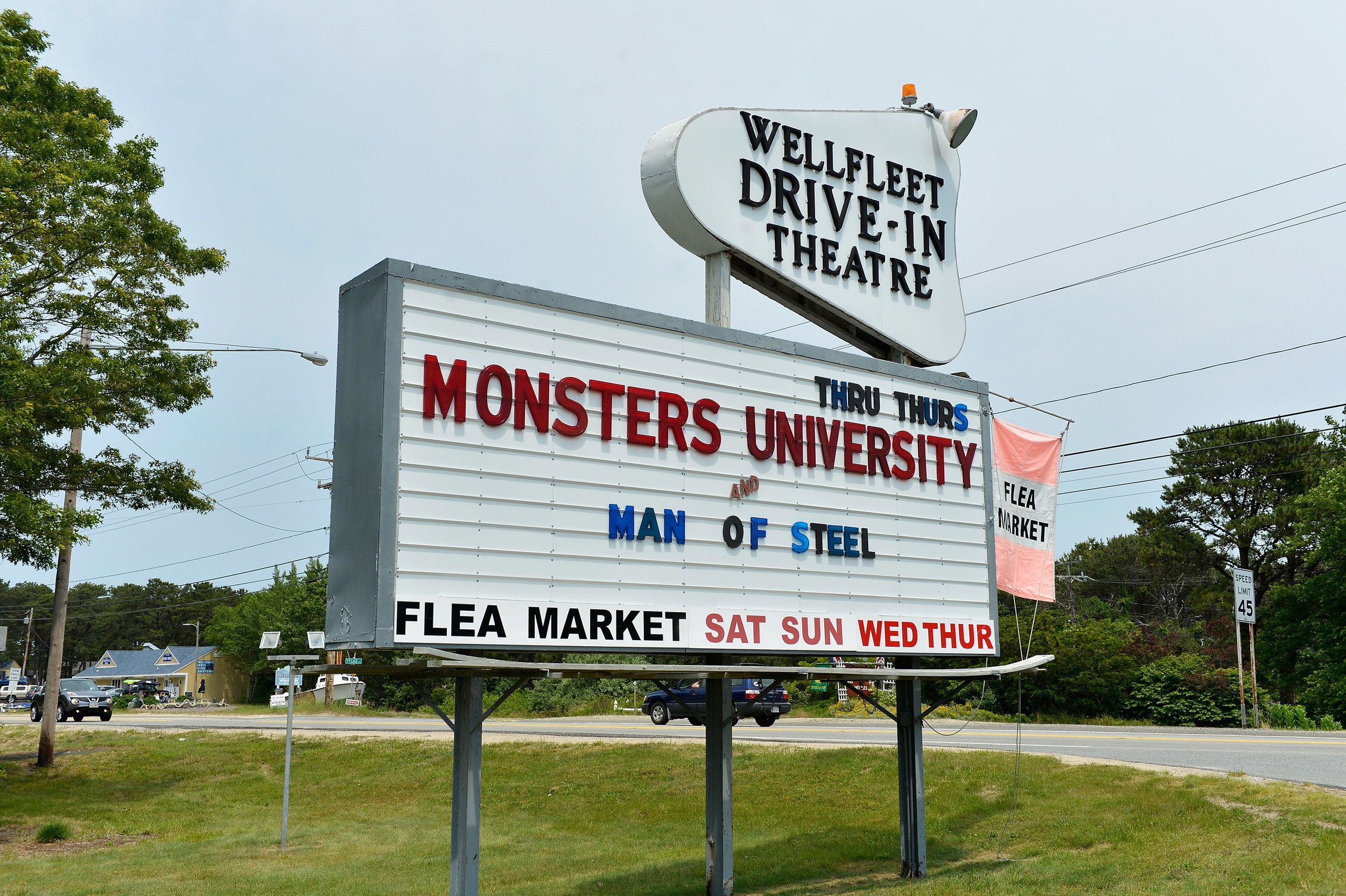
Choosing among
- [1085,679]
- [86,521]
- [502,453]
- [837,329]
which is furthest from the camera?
[1085,679]

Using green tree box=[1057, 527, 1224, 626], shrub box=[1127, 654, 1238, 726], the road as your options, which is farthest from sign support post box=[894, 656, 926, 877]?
green tree box=[1057, 527, 1224, 626]

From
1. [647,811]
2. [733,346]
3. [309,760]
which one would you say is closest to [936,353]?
[733,346]

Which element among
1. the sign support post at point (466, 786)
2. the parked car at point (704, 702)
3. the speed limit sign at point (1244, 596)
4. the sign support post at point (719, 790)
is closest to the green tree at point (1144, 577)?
the speed limit sign at point (1244, 596)

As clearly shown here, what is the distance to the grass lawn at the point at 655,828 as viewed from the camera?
1229 cm

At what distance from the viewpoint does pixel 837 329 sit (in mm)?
11570

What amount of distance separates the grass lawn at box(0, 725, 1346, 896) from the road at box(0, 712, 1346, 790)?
178cm

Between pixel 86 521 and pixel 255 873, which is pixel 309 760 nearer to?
pixel 86 521

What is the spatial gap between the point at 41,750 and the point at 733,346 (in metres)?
24.1

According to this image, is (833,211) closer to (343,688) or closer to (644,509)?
(644,509)

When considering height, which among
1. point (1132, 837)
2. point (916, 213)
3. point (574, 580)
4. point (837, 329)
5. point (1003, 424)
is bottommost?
point (1132, 837)

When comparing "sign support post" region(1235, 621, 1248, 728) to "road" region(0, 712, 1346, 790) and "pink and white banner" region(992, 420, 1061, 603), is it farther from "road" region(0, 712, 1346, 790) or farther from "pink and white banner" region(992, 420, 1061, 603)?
"pink and white banner" region(992, 420, 1061, 603)

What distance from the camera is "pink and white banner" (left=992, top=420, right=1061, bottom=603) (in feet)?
39.8

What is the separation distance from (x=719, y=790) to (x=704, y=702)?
1732 centimetres

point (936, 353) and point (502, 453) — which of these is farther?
point (936, 353)
